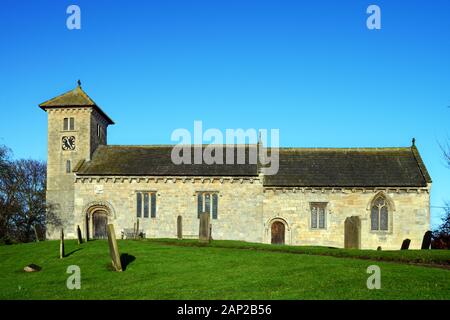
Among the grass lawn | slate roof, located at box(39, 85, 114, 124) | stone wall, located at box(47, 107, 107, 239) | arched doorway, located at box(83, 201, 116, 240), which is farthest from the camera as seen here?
slate roof, located at box(39, 85, 114, 124)

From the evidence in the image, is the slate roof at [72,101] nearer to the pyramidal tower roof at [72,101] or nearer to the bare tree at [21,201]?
the pyramidal tower roof at [72,101]

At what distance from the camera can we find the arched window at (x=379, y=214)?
35812mm

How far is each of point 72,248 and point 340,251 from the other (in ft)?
48.3

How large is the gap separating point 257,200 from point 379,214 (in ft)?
30.9

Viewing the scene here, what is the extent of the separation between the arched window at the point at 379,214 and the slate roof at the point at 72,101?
24159 millimetres

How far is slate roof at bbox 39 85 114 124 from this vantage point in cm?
3903

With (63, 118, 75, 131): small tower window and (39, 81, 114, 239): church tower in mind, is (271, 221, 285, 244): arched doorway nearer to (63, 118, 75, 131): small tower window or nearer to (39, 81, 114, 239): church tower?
(39, 81, 114, 239): church tower

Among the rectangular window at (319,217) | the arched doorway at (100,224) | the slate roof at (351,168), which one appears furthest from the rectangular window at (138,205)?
the rectangular window at (319,217)

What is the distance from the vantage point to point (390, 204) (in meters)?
35.7

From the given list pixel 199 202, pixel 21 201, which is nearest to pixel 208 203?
pixel 199 202

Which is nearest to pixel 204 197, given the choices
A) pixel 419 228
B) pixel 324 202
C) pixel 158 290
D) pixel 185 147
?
pixel 185 147

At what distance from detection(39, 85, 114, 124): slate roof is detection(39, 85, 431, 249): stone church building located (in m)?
5.13

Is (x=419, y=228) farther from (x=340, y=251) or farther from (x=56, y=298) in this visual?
(x=56, y=298)

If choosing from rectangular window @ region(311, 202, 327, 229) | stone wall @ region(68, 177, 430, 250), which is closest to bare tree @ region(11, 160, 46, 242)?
stone wall @ region(68, 177, 430, 250)
